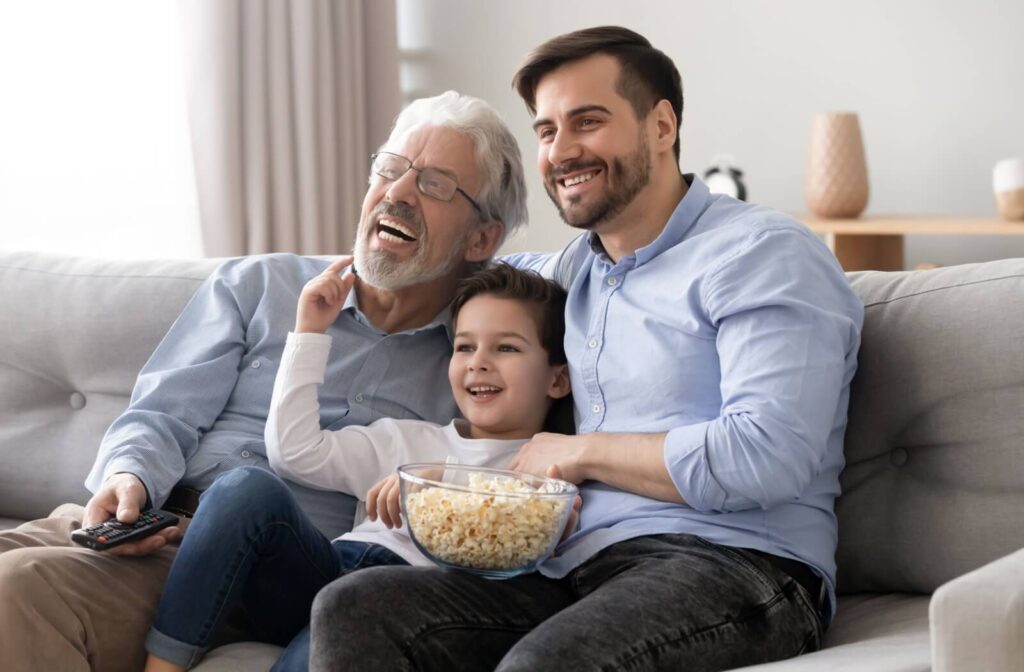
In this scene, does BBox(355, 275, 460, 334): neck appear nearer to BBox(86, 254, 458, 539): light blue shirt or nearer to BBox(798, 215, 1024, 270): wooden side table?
BBox(86, 254, 458, 539): light blue shirt

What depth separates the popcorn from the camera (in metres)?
1.48

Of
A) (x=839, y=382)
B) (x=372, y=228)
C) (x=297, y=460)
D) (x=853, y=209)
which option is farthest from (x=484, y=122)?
(x=853, y=209)

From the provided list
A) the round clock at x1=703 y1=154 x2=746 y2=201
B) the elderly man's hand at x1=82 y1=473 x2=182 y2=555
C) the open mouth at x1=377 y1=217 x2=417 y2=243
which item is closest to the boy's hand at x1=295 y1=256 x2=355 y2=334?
the open mouth at x1=377 y1=217 x2=417 y2=243

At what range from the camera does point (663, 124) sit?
1.88m

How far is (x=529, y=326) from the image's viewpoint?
1896mm

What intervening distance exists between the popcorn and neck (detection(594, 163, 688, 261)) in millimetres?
469

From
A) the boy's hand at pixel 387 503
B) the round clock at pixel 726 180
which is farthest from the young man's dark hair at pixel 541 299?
the round clock at pixel 726 180

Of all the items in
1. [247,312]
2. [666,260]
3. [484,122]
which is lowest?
[247,312]

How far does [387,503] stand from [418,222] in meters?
0.59

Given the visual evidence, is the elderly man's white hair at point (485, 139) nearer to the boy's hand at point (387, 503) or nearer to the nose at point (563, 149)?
the nose at point (563, 149)

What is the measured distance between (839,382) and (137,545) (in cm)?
97

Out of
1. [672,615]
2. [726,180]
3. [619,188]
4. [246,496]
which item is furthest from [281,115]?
[672,615]

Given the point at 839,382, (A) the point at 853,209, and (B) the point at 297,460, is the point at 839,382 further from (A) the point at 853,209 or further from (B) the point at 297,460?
(A) the point at 853,209

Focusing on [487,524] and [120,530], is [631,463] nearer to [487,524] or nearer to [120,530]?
[487,524]
